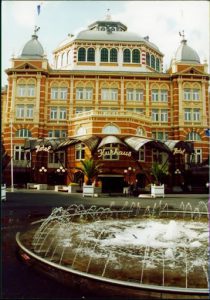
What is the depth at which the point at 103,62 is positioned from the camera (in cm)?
4081

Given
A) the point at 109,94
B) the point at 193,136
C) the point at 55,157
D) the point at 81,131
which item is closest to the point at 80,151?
the point at 81,131

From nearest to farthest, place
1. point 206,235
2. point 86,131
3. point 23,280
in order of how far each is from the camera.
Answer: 1. point 23,280
2. point 206,235
3. point 86,131

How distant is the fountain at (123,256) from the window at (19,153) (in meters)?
26.8

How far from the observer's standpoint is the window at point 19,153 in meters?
36.8

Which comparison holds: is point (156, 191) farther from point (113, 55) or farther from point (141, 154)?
point (113, 55)

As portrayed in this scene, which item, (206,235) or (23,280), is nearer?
(23,280)

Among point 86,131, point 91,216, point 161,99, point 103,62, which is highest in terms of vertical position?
point 103,62

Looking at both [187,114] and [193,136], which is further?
[187,114]

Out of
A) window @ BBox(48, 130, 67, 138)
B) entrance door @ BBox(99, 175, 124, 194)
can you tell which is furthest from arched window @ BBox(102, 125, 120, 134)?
window @ BBox(48, 130, 67, 138)

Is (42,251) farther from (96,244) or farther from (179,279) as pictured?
(179,279)

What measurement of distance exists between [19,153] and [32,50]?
1422 cm

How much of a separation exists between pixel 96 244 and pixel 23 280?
2873 mm

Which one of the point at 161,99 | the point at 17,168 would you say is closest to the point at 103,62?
the point at 161,99

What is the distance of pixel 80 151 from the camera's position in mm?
33500
